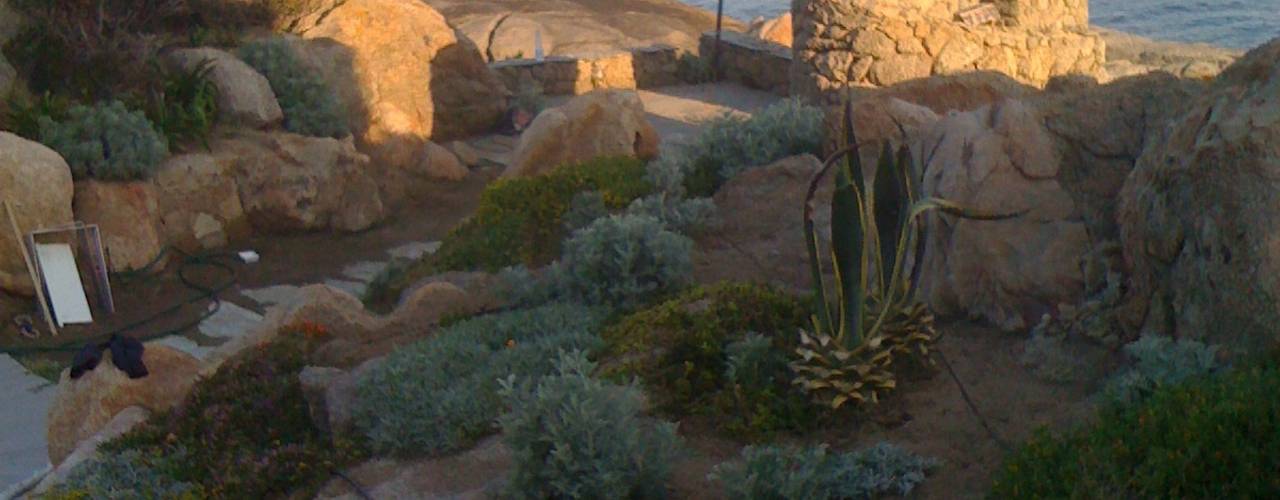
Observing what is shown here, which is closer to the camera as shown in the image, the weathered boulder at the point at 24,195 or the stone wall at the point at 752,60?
the weathered boulder at the point at 24,195

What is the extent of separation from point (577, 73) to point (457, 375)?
41.8 feet

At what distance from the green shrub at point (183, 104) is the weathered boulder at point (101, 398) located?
5203mm

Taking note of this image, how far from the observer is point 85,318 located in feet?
30.9

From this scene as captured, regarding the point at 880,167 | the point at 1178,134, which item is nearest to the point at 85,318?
the point at 880,167

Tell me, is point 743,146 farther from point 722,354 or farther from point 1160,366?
point 1160,366

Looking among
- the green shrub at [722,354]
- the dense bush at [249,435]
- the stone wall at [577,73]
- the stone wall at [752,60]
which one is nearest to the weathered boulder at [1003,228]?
the green shrub at [722,354]

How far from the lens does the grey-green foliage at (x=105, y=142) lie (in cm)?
1023

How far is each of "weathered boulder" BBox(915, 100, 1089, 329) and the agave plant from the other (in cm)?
59

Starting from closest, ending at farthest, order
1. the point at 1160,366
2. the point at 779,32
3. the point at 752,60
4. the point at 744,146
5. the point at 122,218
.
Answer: the point at 1160,366 < the point at 744,146 < the point at 122,218 < the point at 752,60 < the point at 779,32

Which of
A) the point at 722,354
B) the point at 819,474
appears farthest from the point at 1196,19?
the point at 819,474

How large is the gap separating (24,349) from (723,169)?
5253 millimetres

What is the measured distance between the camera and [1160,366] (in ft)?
13.1

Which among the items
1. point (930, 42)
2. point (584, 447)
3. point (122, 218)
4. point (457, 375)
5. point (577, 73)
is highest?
point (584, 447)

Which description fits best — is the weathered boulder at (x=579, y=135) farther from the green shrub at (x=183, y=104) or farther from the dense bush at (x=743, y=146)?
the green shrub at (x=183, y=104)
